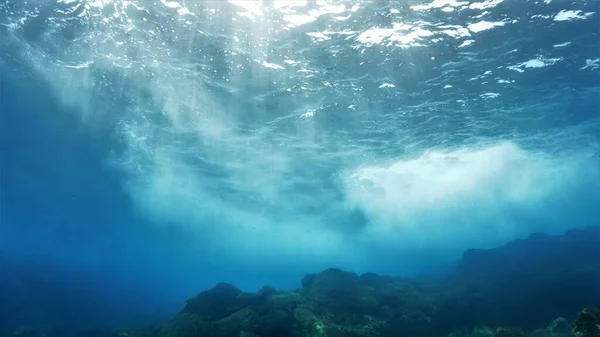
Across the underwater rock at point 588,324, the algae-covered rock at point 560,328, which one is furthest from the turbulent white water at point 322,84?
the algae-covered rock at point 560,328

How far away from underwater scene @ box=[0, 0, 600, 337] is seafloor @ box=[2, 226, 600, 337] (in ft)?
0.35

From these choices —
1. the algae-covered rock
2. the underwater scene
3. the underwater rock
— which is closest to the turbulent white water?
the underwater scene

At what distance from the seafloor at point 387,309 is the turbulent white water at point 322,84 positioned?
1100 centimetres

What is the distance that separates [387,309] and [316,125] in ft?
42.6

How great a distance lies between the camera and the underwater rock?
5.93 meters

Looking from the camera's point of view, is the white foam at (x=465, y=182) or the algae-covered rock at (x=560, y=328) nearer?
the algae-covered rock at (x=560, y=328)

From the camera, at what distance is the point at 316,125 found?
2338 cm

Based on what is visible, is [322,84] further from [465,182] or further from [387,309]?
[465,182]

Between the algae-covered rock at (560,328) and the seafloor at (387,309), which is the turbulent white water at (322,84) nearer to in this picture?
the seafloor at (387,309)

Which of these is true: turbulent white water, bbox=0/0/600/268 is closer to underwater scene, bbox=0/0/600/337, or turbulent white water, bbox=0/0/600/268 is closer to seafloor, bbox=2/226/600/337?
underwater scene, bbox=0/0/600/337

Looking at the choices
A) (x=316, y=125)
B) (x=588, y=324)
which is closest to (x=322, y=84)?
(x=316, y=125)

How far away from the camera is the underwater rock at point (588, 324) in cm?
593

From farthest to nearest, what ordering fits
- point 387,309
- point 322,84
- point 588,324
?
1. point 322,84
2. point 387,309
3. point 588,324

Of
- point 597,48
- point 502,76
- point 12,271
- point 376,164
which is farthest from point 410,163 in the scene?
point 12,271
